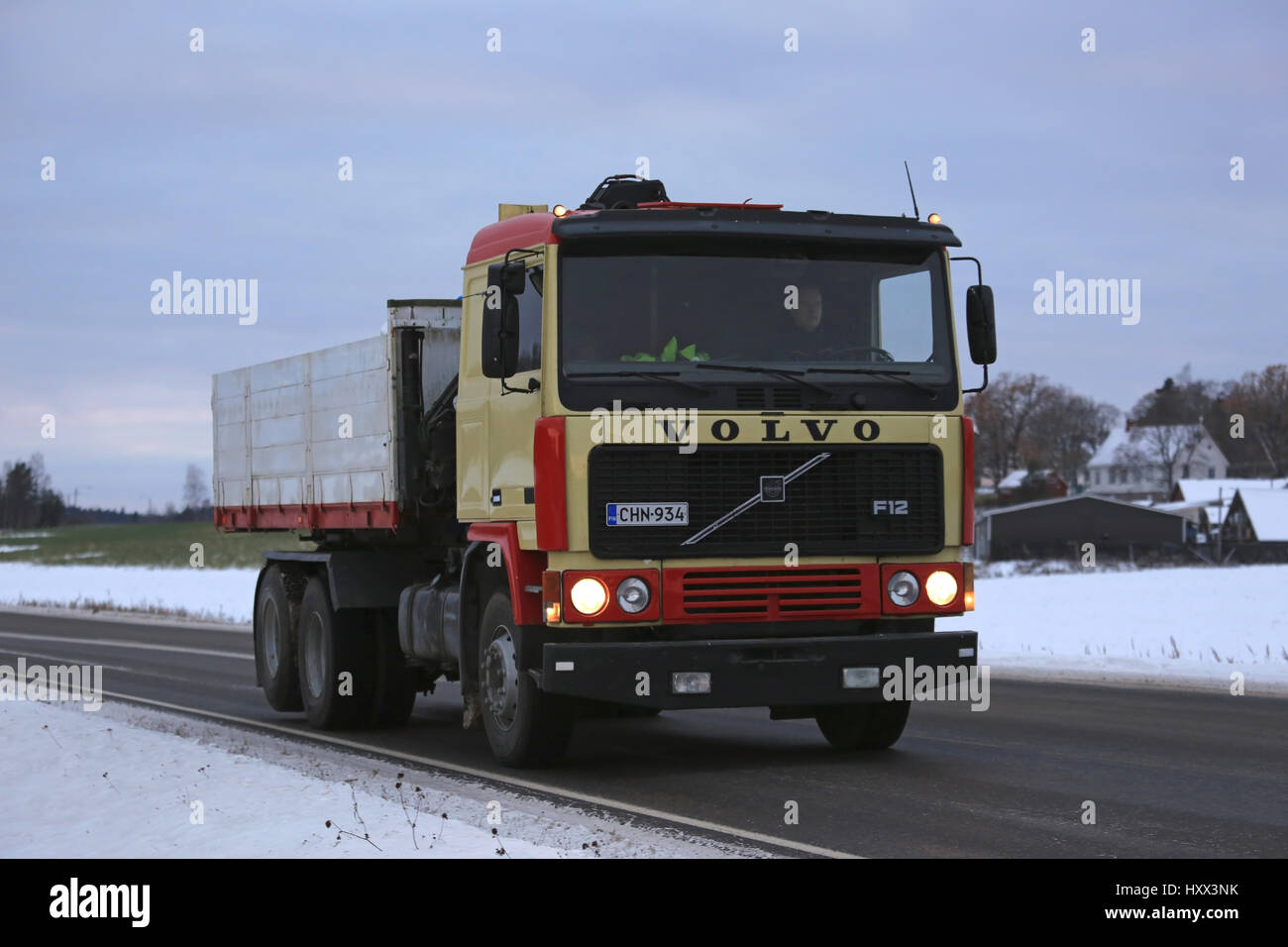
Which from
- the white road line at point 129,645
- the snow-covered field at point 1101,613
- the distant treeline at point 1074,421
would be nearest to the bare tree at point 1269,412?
the distant treeline at point 1074,421

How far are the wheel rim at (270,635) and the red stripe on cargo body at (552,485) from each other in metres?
5.94

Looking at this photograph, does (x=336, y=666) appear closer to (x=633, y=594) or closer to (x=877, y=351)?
(x=633, y=594)

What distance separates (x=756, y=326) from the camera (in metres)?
9.97

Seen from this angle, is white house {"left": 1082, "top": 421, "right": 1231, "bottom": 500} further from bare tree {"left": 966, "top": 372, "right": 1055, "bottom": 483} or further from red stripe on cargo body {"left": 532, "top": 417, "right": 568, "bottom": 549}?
red stripe on cargo body {"left": 532, "top": 417, "right": 568, "bottom": 549}

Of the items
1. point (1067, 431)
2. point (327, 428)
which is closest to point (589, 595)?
point (327, 428)

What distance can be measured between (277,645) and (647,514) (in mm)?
6403

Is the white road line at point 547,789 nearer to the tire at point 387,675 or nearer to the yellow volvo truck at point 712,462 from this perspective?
the yellow volvo truck at point 712,462

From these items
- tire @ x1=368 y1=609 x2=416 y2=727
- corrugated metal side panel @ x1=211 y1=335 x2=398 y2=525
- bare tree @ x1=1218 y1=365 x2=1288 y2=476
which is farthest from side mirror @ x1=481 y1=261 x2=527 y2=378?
bare tree @ x1=1218 y1=365 x2=1288 y2=476

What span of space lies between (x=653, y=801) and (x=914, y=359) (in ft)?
10.2

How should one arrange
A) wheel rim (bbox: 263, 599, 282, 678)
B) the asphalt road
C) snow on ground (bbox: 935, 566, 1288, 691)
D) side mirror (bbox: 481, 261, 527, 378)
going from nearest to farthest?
1. the asphalt road
2. side mirror (bbox: 481, 261, 527, 378)
3. wheel rim (bbox: 263, 599, 282, 678)
4. snow on ground (bbox: 935, 566, 1288, 691)

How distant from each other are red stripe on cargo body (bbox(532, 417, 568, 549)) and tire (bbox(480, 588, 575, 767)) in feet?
2.64

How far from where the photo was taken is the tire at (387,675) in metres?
13.6

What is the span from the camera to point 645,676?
9.57 meters

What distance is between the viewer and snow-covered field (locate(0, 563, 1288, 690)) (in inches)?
730
